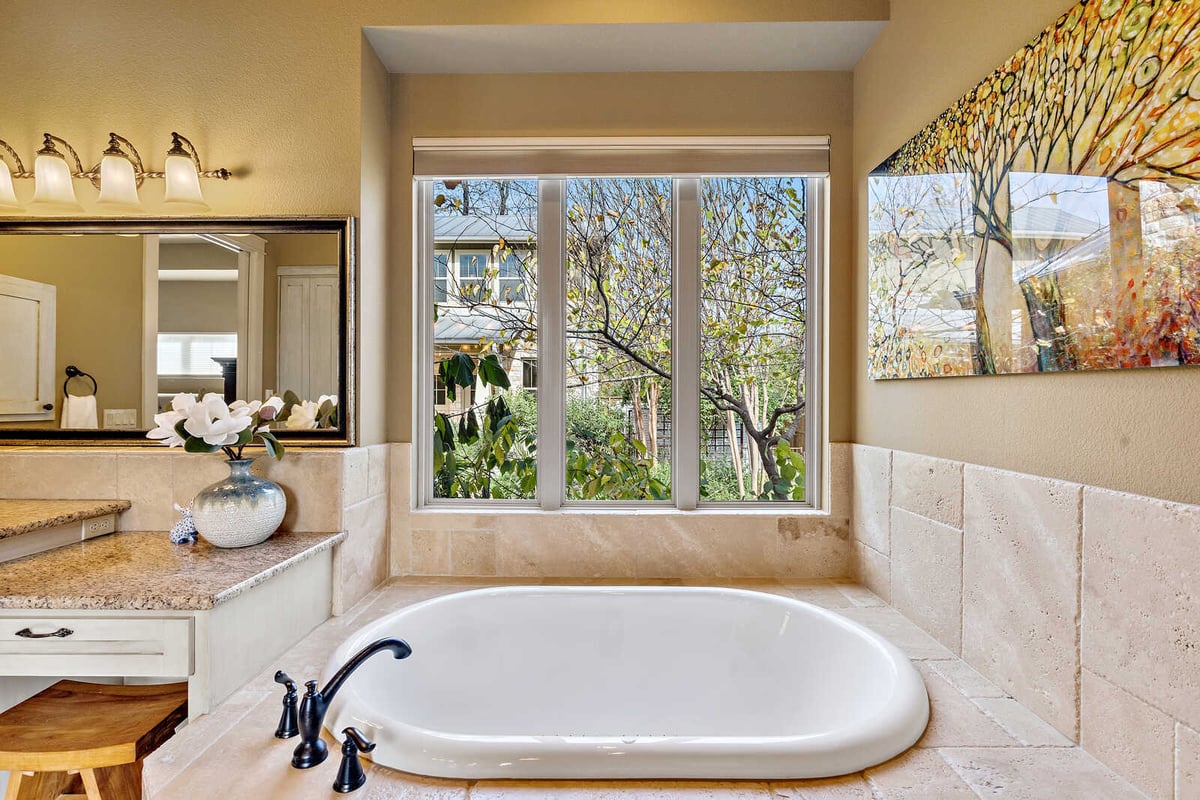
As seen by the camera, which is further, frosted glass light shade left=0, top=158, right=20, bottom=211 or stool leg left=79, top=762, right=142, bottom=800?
frosted glass light shade left=0, top=158, right=20, bottom=211

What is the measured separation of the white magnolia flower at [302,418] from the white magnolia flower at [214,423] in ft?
1.02

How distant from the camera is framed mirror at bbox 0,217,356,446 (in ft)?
6.67

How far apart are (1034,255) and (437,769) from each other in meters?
1.53

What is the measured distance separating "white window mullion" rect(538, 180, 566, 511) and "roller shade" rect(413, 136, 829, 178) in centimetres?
13

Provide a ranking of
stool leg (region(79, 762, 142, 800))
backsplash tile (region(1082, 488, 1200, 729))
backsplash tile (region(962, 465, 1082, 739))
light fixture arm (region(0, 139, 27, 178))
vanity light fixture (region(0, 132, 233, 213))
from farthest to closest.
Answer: light fixture arm (region(0, 139, 27, 178)), vanity light fixture (region(0, 132, 233, 213)), stool leg (region(79, 762, 142, 800)), backsplash tile (region(962, 465, 1082, 739)), backsplash tile (region(1082, 488, 1200, 729))

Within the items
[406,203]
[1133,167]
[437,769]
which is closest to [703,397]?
[406,203]

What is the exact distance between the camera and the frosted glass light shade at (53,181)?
194 centimetres

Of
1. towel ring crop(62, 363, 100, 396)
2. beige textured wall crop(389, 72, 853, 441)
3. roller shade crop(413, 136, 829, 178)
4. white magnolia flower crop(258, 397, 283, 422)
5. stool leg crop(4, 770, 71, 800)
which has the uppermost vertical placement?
beige textured wall crop(389, 72, 853, 441)

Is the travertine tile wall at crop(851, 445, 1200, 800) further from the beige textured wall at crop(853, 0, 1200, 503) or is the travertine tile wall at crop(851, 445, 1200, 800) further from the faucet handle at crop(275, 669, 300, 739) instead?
the faucet handle at crop(275, 669, 300, 739)

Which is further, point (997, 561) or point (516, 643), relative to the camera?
point (516, 643)

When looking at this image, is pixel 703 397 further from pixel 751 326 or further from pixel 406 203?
pixel 406 203

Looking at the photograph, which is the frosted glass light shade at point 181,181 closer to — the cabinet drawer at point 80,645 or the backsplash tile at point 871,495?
the cabinet drawer at point 80,645

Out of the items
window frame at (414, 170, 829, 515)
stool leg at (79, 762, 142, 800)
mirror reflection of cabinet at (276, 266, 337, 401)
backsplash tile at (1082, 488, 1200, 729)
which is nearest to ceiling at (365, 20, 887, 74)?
window frame at (414, 170, 829, 515)

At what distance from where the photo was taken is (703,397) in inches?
94.7
